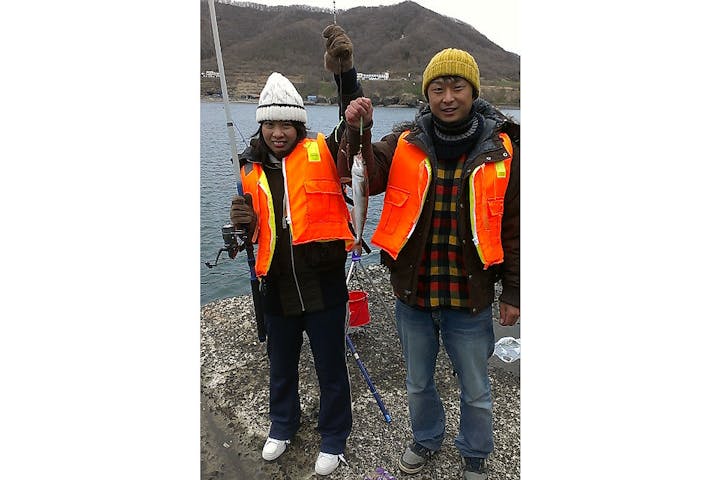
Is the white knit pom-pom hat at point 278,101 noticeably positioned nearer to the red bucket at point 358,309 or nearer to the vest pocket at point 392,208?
the vest pocket at point 392,208

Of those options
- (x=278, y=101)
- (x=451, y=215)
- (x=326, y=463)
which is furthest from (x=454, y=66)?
(x=326, y=463)

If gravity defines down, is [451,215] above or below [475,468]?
above

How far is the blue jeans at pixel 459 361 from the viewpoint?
8.26ft

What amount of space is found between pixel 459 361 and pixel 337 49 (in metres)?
1.96

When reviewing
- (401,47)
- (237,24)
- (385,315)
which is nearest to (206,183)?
(237,24)

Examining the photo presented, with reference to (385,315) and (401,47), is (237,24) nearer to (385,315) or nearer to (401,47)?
(385,315)

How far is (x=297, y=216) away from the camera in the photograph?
2.60 metres

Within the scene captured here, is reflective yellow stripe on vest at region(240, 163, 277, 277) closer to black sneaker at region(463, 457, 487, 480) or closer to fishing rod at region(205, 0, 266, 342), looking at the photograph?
fishing rod at region(205, 0, 266, 342)

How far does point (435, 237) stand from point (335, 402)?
146 cm

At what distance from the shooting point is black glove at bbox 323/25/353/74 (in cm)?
238

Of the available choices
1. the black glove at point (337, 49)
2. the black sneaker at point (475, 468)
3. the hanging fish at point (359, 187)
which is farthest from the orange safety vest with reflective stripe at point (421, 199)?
the black sneaker at point (475, 468)

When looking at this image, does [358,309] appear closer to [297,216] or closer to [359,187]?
[297,216]

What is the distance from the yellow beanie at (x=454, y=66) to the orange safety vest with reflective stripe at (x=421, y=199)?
364mm

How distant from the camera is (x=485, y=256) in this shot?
234 centimetres
